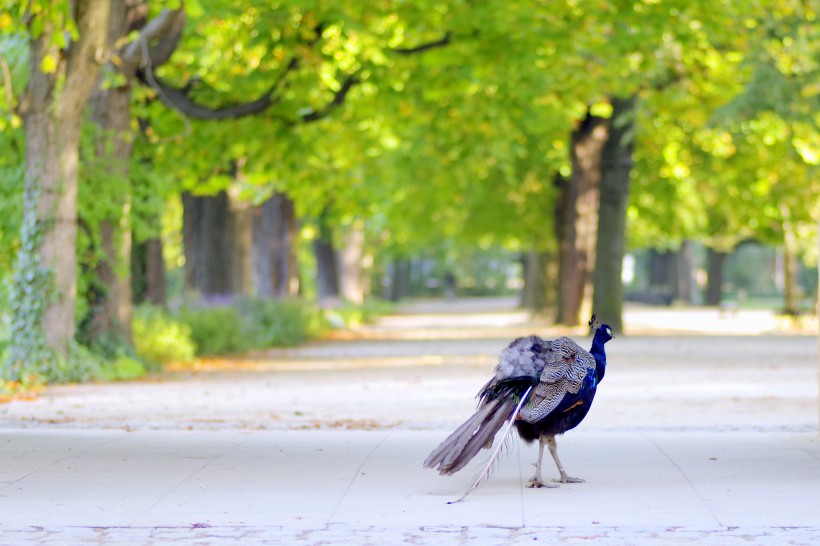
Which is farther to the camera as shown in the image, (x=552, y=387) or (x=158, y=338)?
(x=158, y=338)

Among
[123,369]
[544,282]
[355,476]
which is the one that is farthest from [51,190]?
[544,282]

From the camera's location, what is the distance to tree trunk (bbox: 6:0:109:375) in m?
18.6

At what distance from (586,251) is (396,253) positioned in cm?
3083

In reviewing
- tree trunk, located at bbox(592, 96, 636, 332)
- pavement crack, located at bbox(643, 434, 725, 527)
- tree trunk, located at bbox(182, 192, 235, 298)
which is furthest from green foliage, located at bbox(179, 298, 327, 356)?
pavement crack, located at bbox(643, 434, 725, 527)

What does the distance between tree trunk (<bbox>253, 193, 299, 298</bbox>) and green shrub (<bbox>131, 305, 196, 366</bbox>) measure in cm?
1243

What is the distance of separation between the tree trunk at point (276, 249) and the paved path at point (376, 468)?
17.7m

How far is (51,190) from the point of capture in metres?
19.0

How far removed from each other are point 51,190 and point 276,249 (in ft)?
65.1

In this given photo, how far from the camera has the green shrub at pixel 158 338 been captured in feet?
77.8

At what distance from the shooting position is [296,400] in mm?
17453

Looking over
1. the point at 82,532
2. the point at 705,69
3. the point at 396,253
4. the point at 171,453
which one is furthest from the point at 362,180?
the point at 396,253

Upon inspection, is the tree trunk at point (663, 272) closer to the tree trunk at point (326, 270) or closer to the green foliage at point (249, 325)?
the tree trunk at point (326, 270)

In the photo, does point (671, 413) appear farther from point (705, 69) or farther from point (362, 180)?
point (362, 180)

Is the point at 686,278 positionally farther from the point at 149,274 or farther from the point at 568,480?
the point at 568,480
